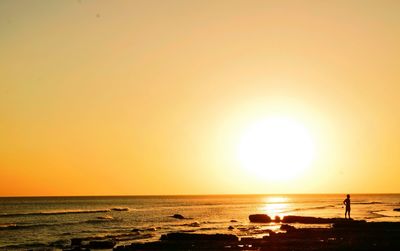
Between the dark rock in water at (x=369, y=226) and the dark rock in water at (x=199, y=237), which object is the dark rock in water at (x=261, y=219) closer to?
the dark rock in water at (x=369, y=226)

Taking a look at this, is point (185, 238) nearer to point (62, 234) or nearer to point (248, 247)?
point (248, 247)

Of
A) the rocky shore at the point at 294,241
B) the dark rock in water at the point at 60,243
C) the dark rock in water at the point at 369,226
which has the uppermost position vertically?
the dark rock in water at the point at 369,226

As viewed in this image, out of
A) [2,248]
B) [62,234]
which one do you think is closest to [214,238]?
[2,248]

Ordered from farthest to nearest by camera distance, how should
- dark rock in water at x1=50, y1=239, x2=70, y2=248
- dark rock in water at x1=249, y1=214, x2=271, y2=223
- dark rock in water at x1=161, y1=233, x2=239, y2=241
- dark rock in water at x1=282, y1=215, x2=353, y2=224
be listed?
dark rock in water at x1=249, y1=214, x2=271, y2=223 → dark rock in water at x1=282, y1=215, x2=353, y2=224 → dark rock in water at x1=50, y1=239, x2=70, y2=248 → dark rock in water at x1=161, y1=233, x2=239, y2=241

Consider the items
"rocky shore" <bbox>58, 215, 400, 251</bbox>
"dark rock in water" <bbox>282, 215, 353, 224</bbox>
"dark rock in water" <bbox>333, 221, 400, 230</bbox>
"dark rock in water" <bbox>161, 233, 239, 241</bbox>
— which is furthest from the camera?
"dark rock in water" <bbox>282, 215, 353, 224</bbox>

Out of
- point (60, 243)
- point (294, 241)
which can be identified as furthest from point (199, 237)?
point (60, 243)

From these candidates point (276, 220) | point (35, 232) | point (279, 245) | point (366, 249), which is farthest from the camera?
point (276, 220)

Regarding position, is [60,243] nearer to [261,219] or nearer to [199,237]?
[199,237]

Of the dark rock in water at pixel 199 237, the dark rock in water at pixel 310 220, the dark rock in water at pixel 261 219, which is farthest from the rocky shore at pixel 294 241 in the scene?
the dark rock in water at pixel 261 219

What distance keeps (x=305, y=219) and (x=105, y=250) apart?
111ft

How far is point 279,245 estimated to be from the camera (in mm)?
37750

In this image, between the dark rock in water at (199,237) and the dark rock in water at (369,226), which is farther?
the dark rock in water at (369,226)

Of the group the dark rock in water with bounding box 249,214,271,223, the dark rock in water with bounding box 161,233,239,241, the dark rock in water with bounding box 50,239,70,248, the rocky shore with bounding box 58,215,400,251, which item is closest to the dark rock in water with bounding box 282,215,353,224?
the dark rock in water with bounding box 249,214,271,223

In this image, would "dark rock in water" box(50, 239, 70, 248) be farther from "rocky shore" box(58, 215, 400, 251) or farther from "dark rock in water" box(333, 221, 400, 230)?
"dark rock in water" box(333, 221, 400, 230)
